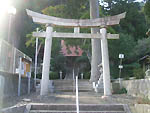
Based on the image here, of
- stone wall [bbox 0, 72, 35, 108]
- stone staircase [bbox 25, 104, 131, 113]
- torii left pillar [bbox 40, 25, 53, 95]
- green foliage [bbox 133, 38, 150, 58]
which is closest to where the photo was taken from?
stone staircase [bbox 25, 104, 131, 113]

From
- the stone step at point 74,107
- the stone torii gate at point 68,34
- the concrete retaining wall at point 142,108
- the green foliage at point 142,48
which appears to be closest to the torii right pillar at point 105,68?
the stone torii gate at point 68,34

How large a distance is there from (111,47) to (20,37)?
1422 cm

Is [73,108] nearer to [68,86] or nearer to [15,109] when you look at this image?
[15,109]

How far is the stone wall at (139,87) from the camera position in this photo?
8.07 metres

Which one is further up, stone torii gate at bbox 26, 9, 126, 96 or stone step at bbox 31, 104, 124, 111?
stone torii gate at bbox 26, 9, 126, 96

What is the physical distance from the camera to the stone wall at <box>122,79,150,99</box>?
318 inches

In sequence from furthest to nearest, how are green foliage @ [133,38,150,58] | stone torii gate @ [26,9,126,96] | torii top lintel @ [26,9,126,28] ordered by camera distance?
1. green foliage @ [133,38,150,58]
2. torii top lintel @ [26,9,126,28]
3. stone torii gate @ [26,9,126,96]

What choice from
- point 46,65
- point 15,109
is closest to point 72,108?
point 15,109

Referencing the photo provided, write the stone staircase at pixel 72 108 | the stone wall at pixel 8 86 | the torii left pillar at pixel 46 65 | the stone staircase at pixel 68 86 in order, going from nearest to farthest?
the stone staircase at pixel 72 108
the stone wall at pixel 8 86
the torii left pillar at pixel 46 65
the stone staircase at pixel 68 86

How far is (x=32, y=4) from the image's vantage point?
84.6ft

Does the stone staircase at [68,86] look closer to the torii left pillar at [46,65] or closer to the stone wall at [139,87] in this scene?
the stone wall at [139,87]

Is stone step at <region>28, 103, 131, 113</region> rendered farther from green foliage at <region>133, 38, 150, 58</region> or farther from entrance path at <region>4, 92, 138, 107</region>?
green foliage at <region>133, 38, 150, 58</region>

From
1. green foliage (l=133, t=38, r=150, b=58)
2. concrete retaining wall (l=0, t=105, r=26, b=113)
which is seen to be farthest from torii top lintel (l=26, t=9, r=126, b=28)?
green foliage (l=133, t=38, r=150, b=58)

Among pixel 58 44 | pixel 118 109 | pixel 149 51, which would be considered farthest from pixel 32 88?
pixel 149 51
